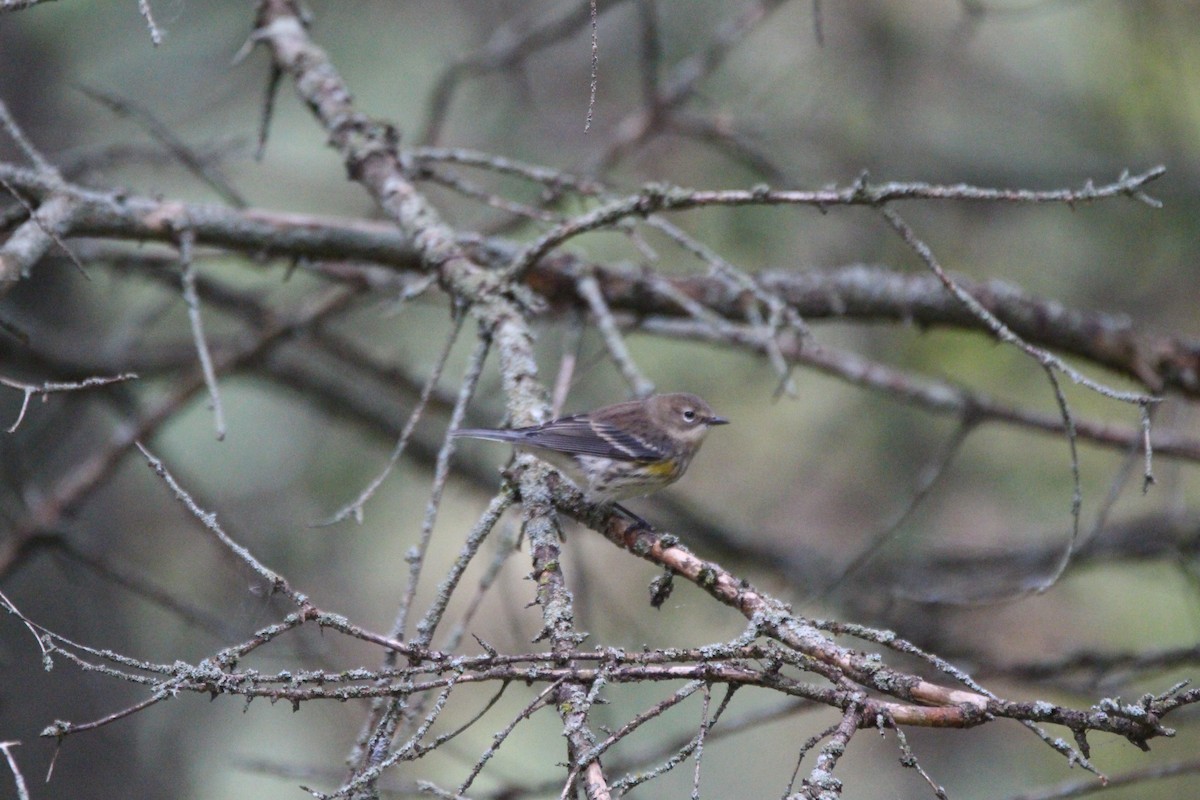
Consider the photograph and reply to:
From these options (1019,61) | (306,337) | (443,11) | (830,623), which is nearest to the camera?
(830,623)

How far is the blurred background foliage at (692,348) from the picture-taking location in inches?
248

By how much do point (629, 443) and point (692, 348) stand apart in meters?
2.73

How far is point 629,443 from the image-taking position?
468 cm

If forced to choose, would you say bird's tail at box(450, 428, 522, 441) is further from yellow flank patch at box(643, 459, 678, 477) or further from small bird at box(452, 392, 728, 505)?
yellow flank patch at box(643, 459, 678, 477)

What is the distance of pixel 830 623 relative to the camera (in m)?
2.07

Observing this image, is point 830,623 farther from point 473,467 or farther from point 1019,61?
point 1019,61

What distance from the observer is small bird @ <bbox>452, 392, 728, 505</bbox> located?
4227mm

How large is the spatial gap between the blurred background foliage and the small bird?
0.77 metres

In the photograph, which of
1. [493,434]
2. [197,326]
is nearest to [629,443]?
[493,434]

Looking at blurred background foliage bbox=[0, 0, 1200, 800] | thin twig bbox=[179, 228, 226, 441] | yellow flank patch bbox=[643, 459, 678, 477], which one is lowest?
thin twig bbox=[179, 228, 226, 441]

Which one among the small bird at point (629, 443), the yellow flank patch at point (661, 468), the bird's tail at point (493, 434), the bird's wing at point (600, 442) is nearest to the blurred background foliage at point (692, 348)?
the small bird at point (629, 443)

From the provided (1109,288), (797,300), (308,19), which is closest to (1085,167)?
(1109,288)

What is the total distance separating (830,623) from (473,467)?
3902mm

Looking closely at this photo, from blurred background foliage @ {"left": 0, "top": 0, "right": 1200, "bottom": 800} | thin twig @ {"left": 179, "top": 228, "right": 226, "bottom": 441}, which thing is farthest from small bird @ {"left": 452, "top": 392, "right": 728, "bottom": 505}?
thin twig @ {"left": 179, "top": 228, "right": 226, "bottom": 441}
